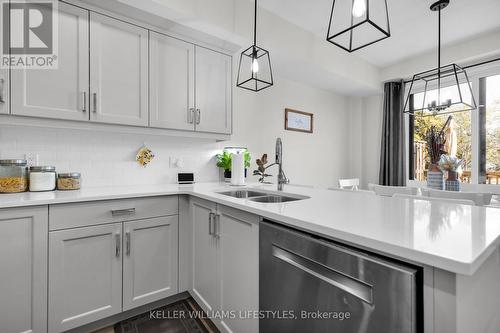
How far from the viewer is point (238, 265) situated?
4.34ft

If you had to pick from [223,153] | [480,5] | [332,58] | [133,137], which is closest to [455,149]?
[480,5]

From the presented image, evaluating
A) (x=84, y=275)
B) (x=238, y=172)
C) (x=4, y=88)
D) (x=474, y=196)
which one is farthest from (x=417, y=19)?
(x=84, y=275)

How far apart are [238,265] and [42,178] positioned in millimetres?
1484

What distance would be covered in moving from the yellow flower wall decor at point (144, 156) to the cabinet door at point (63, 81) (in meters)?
0.59

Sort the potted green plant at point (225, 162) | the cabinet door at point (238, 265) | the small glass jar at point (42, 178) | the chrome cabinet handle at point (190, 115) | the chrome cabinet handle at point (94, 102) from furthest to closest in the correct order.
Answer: the potted green plant at point (225, 162), the chrome cabinet handle at point (190, 115), the chrome cabinet handle at point (94, 102), the small glass jar at point (42, 178), the cabinet door at point (238, 265)

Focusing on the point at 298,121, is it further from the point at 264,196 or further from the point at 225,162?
the point at 264,196

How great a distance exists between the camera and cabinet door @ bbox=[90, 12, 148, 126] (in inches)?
69.1

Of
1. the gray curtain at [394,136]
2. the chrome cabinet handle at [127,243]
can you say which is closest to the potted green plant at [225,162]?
the chrome cabinet handle at [127,243]

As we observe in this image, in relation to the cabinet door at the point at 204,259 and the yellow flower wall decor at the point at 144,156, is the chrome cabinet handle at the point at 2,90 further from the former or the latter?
the cabinet door at the point at 204,259

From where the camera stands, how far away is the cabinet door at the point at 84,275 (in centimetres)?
142

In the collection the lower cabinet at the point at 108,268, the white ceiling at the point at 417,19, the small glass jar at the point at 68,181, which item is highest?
the white ceiling at the point at 417,19

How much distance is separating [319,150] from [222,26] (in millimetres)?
2394

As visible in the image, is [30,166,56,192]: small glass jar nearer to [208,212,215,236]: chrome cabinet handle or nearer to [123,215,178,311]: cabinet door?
[123,215,178,311]: cabinet door

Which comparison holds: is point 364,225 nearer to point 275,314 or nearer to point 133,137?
point 275,314
